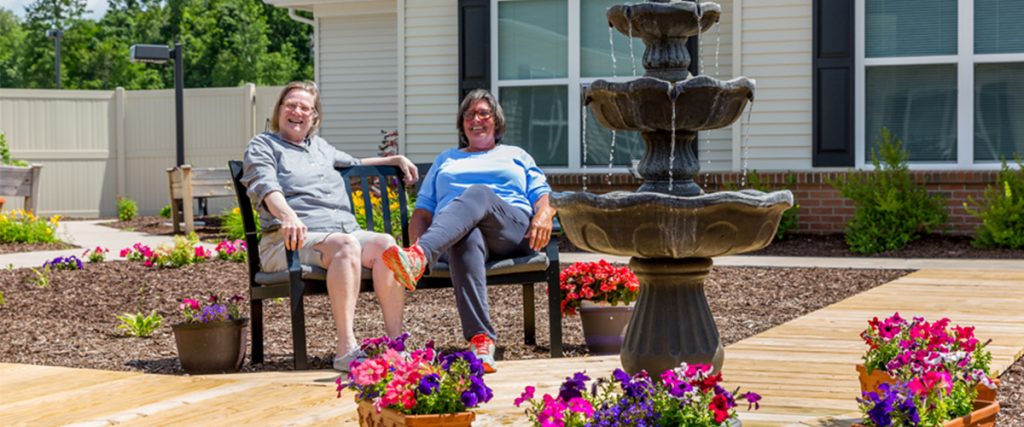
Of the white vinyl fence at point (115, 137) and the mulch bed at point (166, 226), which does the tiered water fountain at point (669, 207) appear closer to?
the mulch bed at point (166, 226)

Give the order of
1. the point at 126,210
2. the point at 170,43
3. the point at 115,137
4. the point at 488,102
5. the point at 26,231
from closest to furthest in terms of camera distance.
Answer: the point at 488,102
the point at 26,231
the point at 126,210
the point at 115,137
the point at 170,43

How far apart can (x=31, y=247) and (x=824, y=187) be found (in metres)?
7.08

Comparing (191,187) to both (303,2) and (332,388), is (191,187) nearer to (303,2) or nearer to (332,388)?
(303,2)

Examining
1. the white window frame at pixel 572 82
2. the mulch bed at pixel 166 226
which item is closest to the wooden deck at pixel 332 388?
the white window frame at pixel 572 82

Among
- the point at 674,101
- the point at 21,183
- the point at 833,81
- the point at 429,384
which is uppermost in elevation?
the point at 833,81

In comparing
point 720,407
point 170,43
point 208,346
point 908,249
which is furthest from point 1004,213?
point 170,43

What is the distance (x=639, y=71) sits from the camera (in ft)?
38.1

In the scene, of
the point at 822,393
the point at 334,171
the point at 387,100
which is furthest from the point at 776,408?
the point at 387,100

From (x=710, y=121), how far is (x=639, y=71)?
7.63 metres

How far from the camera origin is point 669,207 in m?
3.75

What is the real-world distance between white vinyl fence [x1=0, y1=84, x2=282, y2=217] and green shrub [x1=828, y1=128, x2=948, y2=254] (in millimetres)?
9503

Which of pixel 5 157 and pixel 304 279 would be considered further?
pixel 5 157

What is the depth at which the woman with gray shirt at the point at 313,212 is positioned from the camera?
4.97m

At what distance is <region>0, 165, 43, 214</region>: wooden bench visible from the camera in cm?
1417
